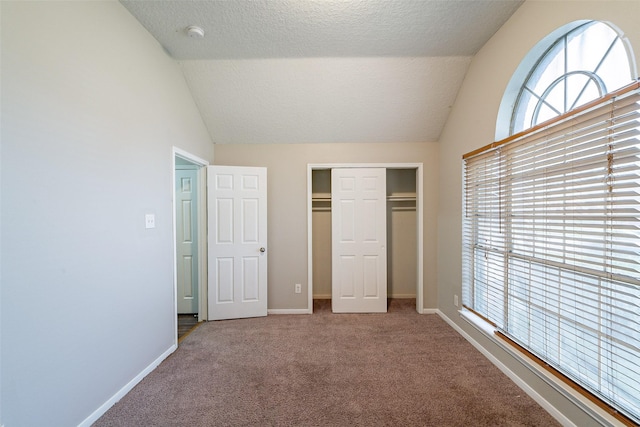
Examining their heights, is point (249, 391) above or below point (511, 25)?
below

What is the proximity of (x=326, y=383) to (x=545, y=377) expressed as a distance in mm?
1489

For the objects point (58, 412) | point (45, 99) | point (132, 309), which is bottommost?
point (58, 412)

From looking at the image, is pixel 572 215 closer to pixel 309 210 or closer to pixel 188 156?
pixel 309 210

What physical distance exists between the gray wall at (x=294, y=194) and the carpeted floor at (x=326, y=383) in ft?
2.01

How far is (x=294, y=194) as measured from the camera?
3.26 metres

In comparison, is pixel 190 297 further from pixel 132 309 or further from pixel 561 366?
pixel 561 366

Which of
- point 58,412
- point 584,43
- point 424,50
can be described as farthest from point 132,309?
point 584,43

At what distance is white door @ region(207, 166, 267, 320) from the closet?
0.90m

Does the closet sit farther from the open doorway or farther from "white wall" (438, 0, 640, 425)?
the open doorway

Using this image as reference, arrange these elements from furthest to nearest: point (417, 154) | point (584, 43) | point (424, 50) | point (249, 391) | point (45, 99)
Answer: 1. point (417, 154)
2. point (424, 50)
3. point (249, 391)
4. point (584, 43)
5. point (45, 99)

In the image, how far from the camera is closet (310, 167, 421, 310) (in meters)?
3.69

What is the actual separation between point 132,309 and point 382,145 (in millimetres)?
3147

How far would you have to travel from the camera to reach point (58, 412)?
133 cm

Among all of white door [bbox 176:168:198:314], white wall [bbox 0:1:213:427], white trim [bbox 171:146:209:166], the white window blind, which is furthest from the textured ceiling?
white door [bbox 176:168:198:314]
